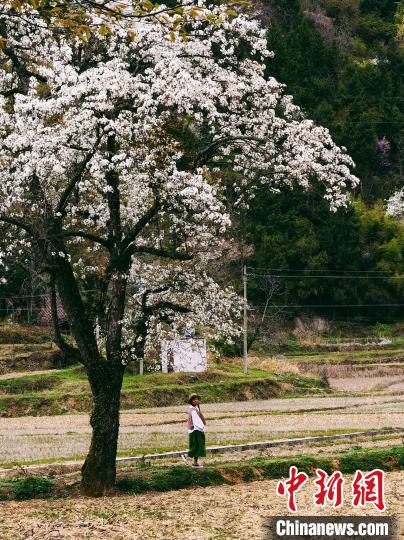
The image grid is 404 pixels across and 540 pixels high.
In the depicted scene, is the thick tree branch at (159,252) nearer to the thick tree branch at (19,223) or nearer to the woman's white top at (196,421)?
the thick tree branch at (19,223)

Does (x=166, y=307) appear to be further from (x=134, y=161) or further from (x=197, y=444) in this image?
(x=197, y=444)

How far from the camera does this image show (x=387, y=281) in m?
69.9

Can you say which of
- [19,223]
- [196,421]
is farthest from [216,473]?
[19,223]

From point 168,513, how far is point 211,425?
16.6 meters

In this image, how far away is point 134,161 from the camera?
16.0 m

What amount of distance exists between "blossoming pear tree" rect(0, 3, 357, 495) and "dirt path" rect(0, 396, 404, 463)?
6.28 m

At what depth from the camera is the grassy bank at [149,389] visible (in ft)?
124

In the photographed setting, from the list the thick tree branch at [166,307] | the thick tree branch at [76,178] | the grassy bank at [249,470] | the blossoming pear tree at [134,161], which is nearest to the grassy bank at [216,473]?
the grassy bank at [249,470]

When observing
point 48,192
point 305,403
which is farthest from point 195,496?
point 305,403

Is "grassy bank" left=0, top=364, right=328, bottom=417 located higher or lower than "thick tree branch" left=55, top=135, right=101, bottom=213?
lower

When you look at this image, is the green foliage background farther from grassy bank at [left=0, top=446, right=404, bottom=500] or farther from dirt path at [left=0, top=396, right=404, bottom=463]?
grassy bank at [left=0, top=446, right=404, bottom=500]

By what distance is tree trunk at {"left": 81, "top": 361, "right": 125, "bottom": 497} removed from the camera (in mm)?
16172

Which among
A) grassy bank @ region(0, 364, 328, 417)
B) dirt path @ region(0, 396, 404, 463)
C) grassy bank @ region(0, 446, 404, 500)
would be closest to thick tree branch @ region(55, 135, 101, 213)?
grassy bank @ region(0, 446, 404, 500)

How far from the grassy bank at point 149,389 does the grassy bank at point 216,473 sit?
1943cm
